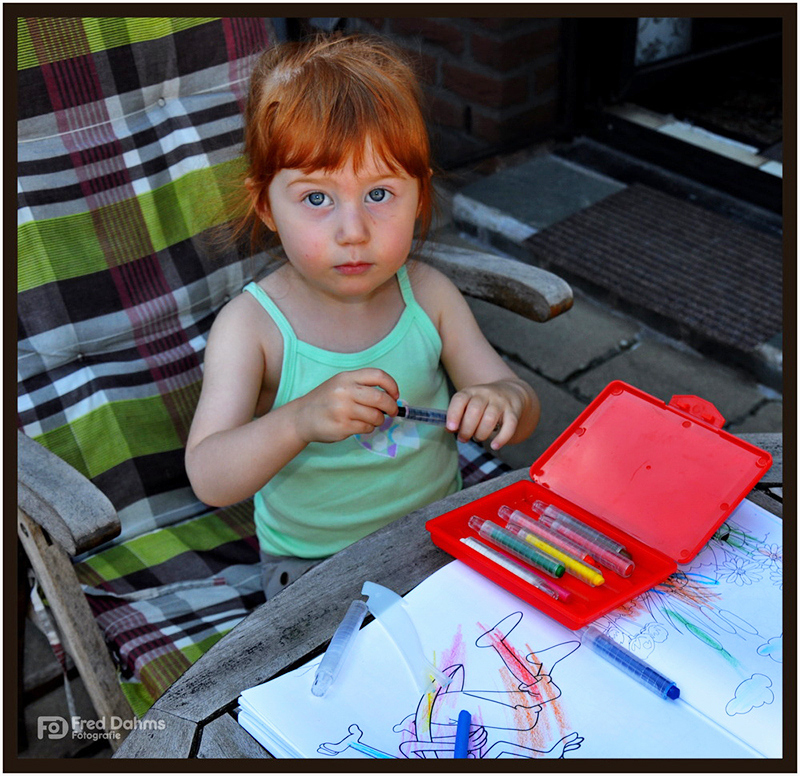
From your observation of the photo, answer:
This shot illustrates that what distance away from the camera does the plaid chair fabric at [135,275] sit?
1.38 m

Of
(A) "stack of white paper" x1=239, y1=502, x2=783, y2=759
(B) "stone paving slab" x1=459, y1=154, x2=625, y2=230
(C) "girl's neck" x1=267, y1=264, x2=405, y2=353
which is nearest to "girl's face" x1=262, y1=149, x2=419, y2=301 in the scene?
(C) "girl's neck" x1=267, y1=264, x2=405, y2=353

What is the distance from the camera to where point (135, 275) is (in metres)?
1.49

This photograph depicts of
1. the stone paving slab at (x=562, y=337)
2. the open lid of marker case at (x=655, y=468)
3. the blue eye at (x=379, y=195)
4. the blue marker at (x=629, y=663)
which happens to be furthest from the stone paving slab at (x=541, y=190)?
the blue marker at (x=629, y=663)

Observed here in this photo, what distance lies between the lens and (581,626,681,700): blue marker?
803 mm

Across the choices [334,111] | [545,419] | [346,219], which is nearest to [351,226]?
[346,219]

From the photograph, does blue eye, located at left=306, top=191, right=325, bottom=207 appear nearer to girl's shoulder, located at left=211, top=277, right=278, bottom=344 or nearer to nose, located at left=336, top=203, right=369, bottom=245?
nose, located at left=336, top=203, right=369, bottom=245

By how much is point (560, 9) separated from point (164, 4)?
56 centimetres

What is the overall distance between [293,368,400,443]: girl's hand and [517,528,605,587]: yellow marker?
0.22 m

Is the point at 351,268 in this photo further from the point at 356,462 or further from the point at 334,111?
the point at 356,462

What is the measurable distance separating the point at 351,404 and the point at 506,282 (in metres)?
0.48

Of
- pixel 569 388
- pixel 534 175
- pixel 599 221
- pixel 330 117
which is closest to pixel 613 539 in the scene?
pixel 330 117

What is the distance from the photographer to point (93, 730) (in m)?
1.51

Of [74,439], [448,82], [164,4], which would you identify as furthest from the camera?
[448,82]

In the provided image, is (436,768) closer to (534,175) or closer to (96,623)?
(96,623)
